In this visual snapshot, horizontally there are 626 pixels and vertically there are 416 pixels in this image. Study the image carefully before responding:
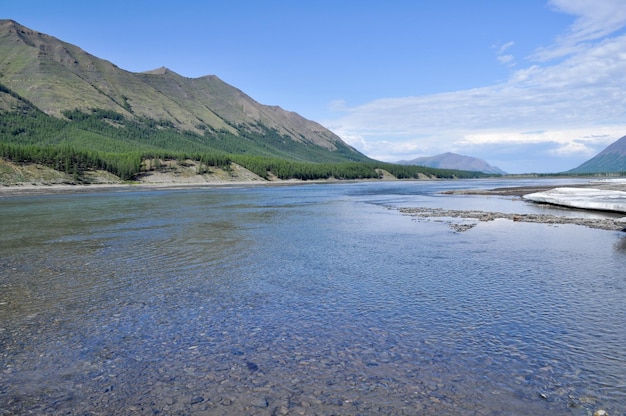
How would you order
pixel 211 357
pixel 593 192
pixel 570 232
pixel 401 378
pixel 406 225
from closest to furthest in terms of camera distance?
pixel 401 378
pixel 211 357
pixel 570 232
pixel 406 225
pixel 593 192

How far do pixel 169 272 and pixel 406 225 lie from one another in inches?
1048

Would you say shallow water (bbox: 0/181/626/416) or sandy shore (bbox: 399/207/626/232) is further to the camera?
sandy shore (bbox: 399/207/626/232)

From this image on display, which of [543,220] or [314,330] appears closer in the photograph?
[314,330]

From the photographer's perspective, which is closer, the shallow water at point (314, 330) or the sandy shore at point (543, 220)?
the shallow water at point (314, 330)

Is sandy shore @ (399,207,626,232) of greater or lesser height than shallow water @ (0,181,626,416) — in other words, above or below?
above

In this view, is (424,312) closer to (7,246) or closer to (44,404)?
(44,404)

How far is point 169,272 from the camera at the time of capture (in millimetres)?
21828

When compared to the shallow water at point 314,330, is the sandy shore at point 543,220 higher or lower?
higher

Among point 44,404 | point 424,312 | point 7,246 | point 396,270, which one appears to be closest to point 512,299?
point 424,312

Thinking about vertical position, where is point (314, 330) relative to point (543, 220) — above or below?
below

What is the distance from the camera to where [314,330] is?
13.5 meters

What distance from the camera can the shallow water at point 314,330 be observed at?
9289 millimetres

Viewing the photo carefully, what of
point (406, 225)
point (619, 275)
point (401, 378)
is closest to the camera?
point (401, 378)

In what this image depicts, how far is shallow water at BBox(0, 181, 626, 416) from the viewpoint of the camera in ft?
30.5
